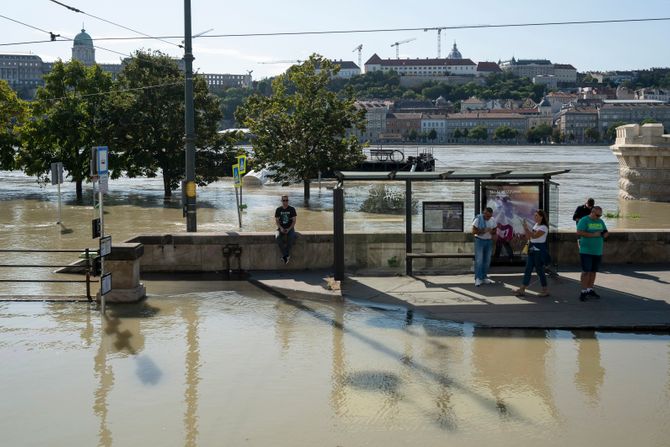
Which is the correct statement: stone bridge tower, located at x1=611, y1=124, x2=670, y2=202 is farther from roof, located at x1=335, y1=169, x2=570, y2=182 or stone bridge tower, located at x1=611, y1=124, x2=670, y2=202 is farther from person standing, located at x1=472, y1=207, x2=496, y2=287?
person standing, located at x1=472, y1=207, x2=496, y2=287

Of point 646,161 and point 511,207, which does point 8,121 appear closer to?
point 646,161

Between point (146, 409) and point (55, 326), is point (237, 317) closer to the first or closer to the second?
point (55, 326)

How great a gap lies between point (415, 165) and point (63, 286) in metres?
45.9

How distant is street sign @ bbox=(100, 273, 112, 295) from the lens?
1202 centimetres

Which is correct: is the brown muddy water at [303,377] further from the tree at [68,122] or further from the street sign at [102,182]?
the tree at [68,122]

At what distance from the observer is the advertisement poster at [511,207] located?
14711 millimetres

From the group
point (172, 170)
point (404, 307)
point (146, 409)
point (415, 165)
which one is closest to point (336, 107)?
point (172, 170)

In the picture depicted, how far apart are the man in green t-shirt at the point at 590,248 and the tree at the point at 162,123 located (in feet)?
92.9

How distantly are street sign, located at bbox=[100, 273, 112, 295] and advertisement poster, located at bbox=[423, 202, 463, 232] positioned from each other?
17.8 feet

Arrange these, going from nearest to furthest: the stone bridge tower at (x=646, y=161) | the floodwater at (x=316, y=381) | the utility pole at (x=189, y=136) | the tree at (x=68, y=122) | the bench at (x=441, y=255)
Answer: the floodwater at (x=316, y=381)
the bench at (x=441, y=255)
the utility pole at (x=189, y=136)
the tree at (x=68, y=122)
the stone bridge tower at (x=646, y=161)

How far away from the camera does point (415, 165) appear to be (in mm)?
59562

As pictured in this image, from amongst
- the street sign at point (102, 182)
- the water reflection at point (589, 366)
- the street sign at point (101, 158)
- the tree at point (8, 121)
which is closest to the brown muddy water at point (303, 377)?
the water reflection at point (589, 366)

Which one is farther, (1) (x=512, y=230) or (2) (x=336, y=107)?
(2) (x=336, y=107)

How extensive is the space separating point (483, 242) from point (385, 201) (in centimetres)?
466
